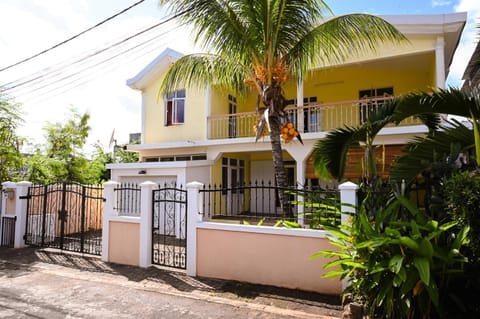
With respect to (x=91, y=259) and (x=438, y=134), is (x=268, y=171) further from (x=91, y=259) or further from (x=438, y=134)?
(x=438, y=134)

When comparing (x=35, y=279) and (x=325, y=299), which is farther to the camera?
(x=35, y=279)

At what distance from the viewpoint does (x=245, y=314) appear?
15.2 feet

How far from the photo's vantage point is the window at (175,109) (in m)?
13.4

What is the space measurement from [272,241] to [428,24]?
26.9 ft

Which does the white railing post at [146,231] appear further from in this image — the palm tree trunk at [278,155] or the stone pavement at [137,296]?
the palm tree trunk at [278,155]

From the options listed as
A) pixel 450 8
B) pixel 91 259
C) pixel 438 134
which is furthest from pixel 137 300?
pixel 450 8

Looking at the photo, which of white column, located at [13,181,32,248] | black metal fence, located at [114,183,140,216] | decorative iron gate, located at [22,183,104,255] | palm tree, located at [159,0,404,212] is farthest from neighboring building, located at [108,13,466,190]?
palm tree, located at [159,0,404,212]

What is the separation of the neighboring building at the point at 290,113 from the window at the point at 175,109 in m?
0.04

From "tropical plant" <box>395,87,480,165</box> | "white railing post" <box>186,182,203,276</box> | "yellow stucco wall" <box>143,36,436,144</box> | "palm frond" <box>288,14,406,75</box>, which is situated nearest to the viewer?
"tropical plant" <box>395,87,480,165</box>

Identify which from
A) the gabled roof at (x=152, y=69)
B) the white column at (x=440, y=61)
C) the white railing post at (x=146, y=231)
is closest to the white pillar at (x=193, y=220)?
the white railing post at (x=146, y=231)

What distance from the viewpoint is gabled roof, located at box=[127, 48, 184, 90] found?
1321 centimetres

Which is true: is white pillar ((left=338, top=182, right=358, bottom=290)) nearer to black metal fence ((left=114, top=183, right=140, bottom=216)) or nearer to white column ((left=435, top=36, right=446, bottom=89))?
white column ((left=435, top=36, right=446, bottom=89))

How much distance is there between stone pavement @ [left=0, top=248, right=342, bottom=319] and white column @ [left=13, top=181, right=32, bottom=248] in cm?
220

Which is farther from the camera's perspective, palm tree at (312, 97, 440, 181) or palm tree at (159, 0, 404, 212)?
palm tree at (159, 0, 404, 212)
